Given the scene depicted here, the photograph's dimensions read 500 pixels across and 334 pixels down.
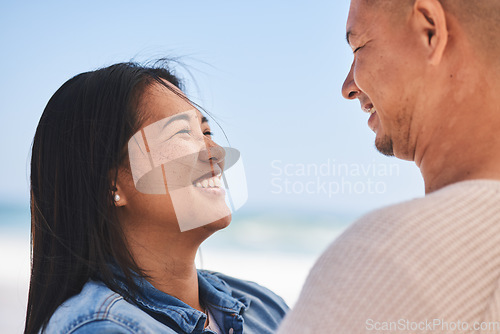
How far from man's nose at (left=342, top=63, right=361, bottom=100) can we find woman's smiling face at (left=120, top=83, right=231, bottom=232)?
0.40 meters

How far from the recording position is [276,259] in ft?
18.3

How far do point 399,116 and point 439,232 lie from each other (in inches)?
13.7

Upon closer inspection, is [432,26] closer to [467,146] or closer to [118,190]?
[467,146]

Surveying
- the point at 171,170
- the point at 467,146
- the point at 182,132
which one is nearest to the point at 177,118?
the point at 182,132

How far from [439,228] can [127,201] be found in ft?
2.76

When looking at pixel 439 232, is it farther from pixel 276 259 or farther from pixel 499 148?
pixel 276 259

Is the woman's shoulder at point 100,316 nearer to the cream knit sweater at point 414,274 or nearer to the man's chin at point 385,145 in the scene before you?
the cream knit sweater at point 414,274

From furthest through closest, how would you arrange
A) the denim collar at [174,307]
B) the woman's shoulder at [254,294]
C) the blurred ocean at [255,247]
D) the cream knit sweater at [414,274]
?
1. the blurred ocean at [255,247]
2. the woman's shoulder at [254,294]
3. the denim collar at [174,307]
4. the cream knit sweater at [414,274]

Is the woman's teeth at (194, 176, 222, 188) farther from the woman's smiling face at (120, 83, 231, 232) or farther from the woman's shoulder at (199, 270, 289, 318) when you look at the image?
the woman's shoulder at (199, 270, 289, 318)

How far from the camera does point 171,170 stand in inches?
48.9

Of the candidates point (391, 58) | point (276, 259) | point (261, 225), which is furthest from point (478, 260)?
point (261, 225)

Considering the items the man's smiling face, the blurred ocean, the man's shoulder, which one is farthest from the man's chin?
the blurred ocean

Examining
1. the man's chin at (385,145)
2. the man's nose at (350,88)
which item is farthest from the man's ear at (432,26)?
the man's nose at (350,88)

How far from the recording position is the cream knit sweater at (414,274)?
1.92 ft
